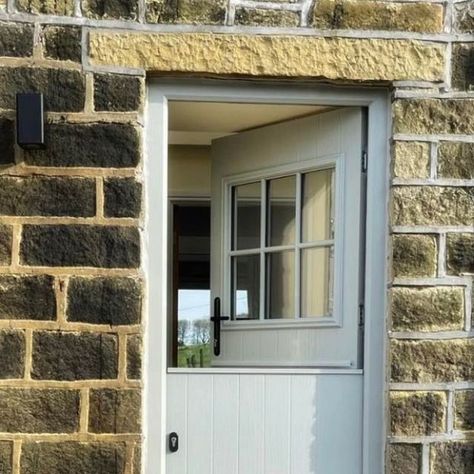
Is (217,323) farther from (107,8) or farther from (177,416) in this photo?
(107,8)

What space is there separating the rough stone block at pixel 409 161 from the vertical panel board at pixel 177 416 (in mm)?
1175

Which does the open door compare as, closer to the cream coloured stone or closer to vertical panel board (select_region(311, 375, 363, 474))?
vertical panel board (select_region(311, 375, 363, 474))

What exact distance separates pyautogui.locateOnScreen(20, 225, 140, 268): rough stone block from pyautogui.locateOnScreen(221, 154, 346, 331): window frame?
2.39ft

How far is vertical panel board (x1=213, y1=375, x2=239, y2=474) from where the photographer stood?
2770 millimetres

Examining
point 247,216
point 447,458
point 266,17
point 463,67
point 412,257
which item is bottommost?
point 447,458

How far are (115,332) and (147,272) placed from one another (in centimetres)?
26

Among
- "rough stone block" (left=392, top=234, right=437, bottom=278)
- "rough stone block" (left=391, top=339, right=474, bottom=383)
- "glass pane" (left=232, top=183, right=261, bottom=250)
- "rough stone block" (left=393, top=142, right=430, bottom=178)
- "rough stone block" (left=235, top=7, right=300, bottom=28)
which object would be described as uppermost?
"rough stone block" (left=235, top=7, right=300, bottom=28)

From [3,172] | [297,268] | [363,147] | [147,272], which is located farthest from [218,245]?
[3,172]

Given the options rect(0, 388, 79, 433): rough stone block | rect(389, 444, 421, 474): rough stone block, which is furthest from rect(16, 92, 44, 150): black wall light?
rect(389, 444, 421, 474): rough stone block

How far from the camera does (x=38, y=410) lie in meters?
2.57

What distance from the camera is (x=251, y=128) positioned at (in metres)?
3.15

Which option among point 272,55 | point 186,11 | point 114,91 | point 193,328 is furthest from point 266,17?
point 193,328

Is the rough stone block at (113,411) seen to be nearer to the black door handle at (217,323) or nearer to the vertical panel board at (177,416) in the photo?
the vertical panel board at (177,416)

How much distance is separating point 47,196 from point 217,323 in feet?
3.54
